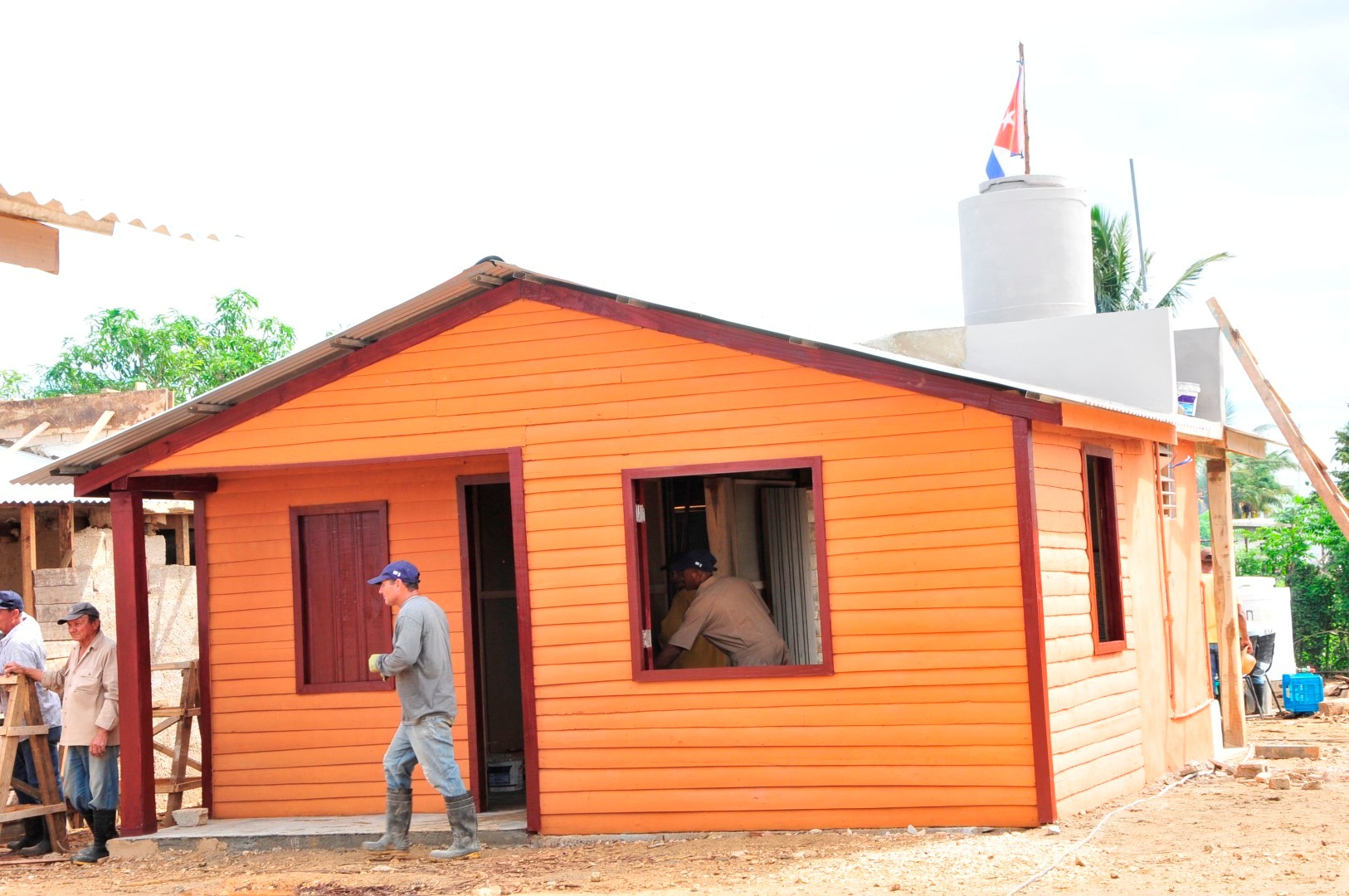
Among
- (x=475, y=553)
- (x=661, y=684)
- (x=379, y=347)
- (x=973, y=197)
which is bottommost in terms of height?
(x=661, y=684)

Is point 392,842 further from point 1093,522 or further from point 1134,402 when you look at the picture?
point 1134,402

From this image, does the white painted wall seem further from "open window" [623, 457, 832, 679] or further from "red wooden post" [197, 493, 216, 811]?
"red wooden post" [197, 493, 216, 811]

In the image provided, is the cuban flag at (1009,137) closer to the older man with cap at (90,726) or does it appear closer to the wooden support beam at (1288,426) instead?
the wooden support beam at (1288,426)

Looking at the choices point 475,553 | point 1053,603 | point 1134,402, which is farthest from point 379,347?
point 1134,402

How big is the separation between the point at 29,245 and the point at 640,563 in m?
5.06

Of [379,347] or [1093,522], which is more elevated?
[379,347]

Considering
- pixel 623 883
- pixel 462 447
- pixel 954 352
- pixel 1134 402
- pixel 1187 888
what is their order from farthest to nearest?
pixel 954 352, pixel 1134 402, pixel 462 447, pixel 623 883, pixel 1187 888

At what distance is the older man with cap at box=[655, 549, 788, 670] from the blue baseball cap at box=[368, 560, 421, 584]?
1.83 meters

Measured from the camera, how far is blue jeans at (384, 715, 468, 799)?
8.90 metres

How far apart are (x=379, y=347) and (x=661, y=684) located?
2964 mm

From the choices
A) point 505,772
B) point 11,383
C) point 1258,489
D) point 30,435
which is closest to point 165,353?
point 11,383

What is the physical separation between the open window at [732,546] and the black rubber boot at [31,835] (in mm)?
4720

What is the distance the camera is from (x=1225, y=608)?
13.5 m

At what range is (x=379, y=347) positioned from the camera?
9797 mm
